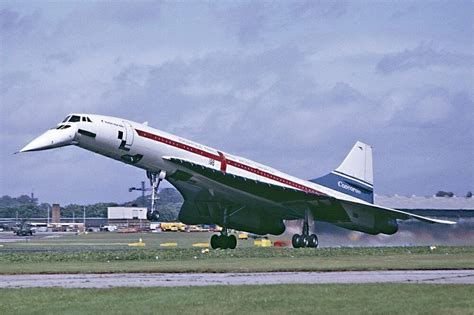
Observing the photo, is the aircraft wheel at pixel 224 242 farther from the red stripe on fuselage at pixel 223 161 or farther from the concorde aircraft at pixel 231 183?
the red stripe on fuselage at pixel 223 161

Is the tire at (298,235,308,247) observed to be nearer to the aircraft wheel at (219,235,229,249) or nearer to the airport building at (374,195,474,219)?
the aircraft wheel at (219,235,229,249)

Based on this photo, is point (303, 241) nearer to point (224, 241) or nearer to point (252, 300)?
point (224, 241)

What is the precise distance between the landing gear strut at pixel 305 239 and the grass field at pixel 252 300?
28.1 metres

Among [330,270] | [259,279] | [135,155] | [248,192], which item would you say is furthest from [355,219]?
[259,279]

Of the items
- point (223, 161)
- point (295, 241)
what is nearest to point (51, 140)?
point (223, 161)

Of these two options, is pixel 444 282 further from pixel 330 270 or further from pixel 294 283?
pixel 330 270

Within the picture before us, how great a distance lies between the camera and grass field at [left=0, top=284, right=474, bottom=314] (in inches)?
673

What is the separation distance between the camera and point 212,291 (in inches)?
798

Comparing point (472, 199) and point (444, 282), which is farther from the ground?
point (472, 199)

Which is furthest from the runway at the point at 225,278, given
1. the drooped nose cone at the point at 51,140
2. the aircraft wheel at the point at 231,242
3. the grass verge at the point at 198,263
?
the aircraft wheel at the point at 231,242

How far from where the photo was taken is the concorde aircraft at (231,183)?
40.9 metres

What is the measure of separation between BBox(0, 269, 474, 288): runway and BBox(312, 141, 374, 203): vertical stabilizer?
83.6 ft

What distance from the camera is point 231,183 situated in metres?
46.3

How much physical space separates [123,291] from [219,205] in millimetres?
28068
